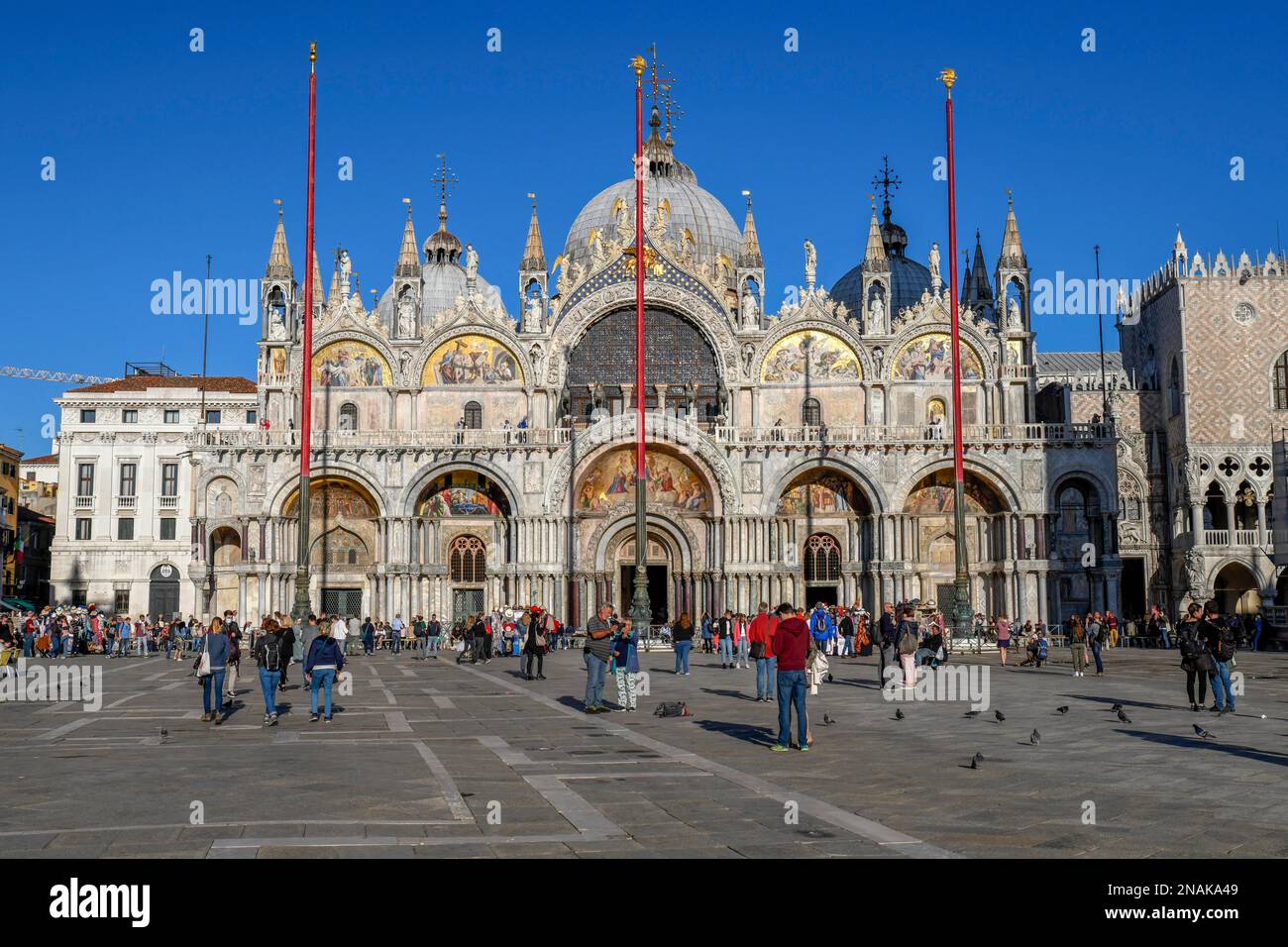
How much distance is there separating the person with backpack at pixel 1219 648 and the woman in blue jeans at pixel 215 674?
48.9ft

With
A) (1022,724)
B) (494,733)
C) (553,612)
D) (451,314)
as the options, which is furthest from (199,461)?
(1022,724)

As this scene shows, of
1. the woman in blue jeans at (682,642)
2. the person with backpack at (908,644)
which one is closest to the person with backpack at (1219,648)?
the person with backpack at (908,644)

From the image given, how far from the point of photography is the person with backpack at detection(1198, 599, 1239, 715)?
66.2ft

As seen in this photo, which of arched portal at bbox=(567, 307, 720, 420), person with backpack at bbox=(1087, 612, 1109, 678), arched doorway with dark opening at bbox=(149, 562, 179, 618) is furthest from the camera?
arched doorway with dark opening at bbox=(149, 562, 179, 618)

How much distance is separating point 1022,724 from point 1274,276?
48.0m

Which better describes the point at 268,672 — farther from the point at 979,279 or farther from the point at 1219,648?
the point at 979,279

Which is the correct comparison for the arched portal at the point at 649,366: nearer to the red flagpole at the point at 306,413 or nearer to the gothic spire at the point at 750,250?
the gothic spire at the point at 750,250

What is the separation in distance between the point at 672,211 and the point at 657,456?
1940 cm

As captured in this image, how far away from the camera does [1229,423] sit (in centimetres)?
5903

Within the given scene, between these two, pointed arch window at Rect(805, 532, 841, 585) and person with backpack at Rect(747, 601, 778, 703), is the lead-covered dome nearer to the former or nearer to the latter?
pointed arch window at Rect(805, 532, 841, 585)

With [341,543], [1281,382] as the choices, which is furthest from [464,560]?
[1281,382]

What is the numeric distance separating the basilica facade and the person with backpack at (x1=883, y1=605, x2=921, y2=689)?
997 inches

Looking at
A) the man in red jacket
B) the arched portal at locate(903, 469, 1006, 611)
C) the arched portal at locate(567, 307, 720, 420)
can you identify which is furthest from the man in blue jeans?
the arched portal at locate(567, 307, 720, 420)
